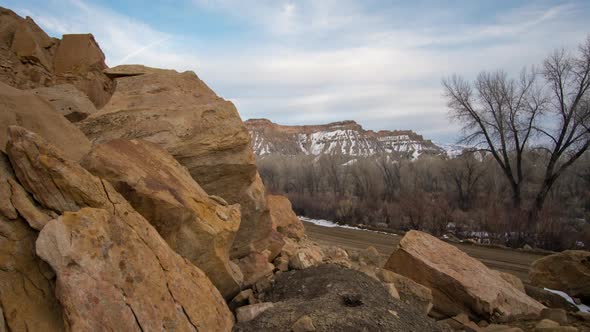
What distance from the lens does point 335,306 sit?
3.59 meters

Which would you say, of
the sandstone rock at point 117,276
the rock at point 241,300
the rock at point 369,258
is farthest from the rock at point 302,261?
the sandstone rock at point 117,276

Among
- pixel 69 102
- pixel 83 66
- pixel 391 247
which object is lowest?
pixel 391 247

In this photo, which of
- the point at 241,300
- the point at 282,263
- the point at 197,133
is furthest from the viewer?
the point at 282,263

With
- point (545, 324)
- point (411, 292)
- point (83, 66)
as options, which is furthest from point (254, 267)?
point (83, 66)

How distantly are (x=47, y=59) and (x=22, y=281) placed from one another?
7.97 m

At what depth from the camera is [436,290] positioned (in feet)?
20.1

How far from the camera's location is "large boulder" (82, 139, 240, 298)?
3.30 metres

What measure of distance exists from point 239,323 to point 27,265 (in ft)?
5.58

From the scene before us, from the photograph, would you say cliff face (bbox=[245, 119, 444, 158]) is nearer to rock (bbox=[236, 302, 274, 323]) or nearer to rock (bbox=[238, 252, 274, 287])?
rock (bbox=[238, 252, 274, 287])

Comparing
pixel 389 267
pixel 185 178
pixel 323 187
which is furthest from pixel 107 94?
pixel 323 187

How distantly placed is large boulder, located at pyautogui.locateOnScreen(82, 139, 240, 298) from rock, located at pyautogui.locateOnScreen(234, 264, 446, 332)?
0.69 meters

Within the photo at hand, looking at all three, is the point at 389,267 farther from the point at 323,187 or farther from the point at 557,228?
the point at 323,187

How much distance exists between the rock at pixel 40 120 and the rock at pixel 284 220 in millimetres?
5095

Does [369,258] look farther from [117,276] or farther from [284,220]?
[117,276]
